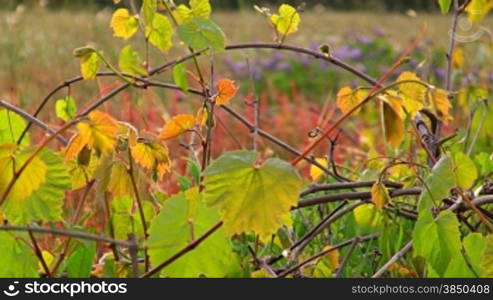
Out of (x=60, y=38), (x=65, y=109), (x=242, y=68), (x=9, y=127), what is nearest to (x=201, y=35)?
(x=9, y=127)

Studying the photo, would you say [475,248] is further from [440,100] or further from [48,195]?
[48,195]

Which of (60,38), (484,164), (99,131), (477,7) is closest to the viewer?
(99,131)

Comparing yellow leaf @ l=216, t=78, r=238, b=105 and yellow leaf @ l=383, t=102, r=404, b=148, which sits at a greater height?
yellow leaf @ l=216, t=78, r=238, b=105

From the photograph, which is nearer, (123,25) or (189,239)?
(189,239)

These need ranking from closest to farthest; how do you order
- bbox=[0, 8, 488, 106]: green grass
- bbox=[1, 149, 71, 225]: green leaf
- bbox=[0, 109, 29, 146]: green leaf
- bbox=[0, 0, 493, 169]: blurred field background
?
bbox=[1, 149, 71, 225]: green leaf → bbox=[0, 109, 29, 146]: green leaf → bbox=[0, 0, 493, 169]: blurred field background → bbox=[0, 8, 488, 106]: green grass

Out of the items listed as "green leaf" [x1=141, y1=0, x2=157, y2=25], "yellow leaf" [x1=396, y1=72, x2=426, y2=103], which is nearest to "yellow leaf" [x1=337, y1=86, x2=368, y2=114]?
"yellow leaf" [x1=396, y1=72, x2=426, y2=103]

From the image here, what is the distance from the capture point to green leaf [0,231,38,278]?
1.14m

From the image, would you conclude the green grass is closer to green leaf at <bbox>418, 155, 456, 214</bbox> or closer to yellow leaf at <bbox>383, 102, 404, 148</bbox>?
green leaf at <bbox>418, 155, 456, 214</bbox>

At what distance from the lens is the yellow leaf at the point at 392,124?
0.96 metres

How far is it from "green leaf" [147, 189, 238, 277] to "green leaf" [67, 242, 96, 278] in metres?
0.22

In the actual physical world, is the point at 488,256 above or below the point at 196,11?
below

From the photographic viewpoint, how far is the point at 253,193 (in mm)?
948

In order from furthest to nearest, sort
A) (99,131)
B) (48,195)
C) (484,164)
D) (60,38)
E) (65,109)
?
1. (60,38)
2. (484,164)
3. (65,109)
4. (48,195)
5. (99,131)

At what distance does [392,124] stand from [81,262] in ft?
1.62
